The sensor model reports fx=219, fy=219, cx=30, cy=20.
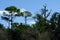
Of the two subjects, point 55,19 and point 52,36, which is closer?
point 52,36

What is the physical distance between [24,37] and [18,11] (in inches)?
718

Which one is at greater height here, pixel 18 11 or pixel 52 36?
pixel 18 11

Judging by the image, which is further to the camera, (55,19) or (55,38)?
(55,19)

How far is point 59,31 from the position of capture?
22828 millimetres

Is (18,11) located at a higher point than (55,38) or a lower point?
higher

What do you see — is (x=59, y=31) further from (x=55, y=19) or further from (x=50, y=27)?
(x=55, y=19)

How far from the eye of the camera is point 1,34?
2436 centimetres

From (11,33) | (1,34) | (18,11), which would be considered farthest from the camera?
(18,11)

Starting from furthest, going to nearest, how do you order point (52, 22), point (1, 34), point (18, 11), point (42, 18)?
point (18, 11), point (42, 18), point (52, 22), point (1, 34)

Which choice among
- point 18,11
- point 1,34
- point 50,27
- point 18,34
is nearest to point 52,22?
point 50,27

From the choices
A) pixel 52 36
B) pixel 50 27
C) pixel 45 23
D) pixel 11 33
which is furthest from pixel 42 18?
pixel 52 36

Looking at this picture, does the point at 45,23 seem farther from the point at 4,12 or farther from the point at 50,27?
the point at 4,12

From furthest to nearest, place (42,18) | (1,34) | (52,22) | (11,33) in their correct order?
1. (42,18)
2. (52,22)
3. (11,33)
4. (1,34)

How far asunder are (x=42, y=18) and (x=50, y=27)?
593cm
